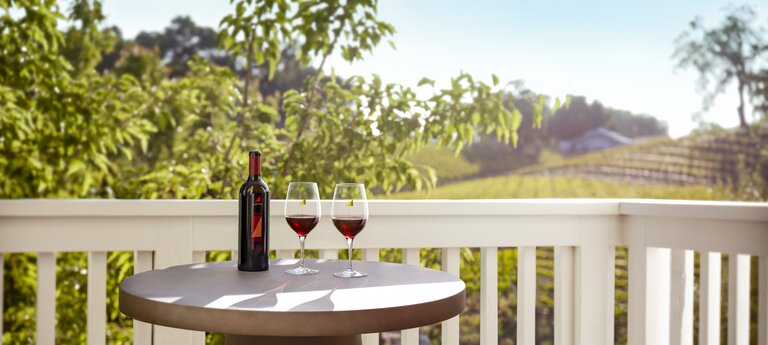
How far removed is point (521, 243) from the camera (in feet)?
7.19

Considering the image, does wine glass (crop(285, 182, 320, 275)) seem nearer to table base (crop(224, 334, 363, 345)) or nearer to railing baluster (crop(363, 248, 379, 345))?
table base (crop(224, 334, 363, 345))

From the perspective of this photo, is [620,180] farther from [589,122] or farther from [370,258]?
[370,258]

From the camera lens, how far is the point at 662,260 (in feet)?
7.21

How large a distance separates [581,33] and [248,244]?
16.1 ft

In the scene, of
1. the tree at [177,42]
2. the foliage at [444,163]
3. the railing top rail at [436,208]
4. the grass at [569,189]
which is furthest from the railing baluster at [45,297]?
the grass at [569,189]

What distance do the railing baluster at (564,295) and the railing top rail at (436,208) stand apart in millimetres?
156

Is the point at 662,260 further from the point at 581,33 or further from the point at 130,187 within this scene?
the point at 581,33

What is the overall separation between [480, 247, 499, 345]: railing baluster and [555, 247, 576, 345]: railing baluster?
0.22m

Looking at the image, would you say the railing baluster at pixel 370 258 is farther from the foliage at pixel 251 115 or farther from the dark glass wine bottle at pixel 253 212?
the foliage at pixel 251 115

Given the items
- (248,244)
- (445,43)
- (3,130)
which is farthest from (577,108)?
(248,244)

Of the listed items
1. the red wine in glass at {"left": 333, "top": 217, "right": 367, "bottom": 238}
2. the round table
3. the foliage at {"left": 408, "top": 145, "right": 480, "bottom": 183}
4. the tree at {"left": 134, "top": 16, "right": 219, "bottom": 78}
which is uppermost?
the tree at {"left": 134, "top": 16, "right": 219, "bottom": 78}

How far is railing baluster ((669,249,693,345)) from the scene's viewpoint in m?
2.11

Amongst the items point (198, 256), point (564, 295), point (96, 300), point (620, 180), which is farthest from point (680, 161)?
point (96, 300)

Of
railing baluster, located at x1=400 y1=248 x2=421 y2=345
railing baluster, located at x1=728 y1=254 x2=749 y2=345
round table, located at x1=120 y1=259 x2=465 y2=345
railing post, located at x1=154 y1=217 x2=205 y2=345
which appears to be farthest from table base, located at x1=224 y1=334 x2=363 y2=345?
railing baluster, located at x1=728 y1=254 x2=749 y2=345
